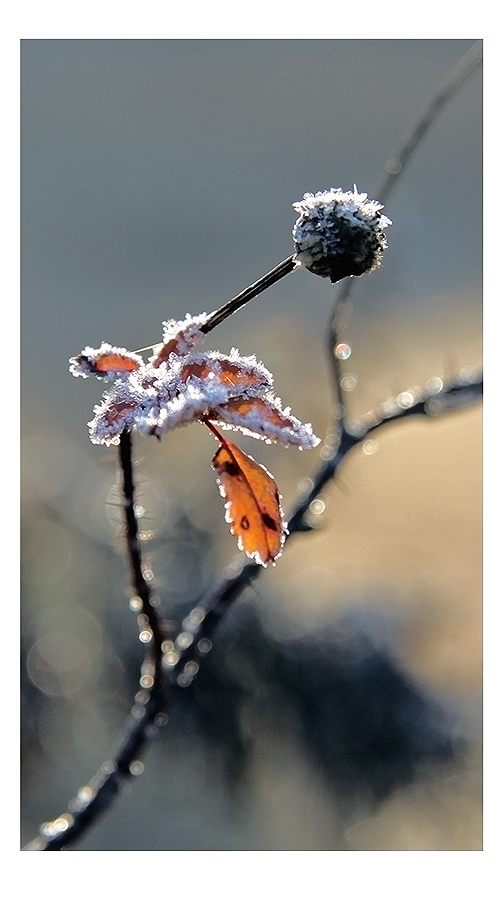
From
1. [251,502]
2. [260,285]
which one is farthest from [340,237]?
[251,502]

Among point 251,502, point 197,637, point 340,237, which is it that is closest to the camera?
point 340,237

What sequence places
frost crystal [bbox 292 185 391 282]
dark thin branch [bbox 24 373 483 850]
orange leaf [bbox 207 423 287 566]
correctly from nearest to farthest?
frost crystal [bbox 292 185 391 282] < orange leaf [bbox 207 423 287 566] < dark thin branch [bbox 24 373 483 850]

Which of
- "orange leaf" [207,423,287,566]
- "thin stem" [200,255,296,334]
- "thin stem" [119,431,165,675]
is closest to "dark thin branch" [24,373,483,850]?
"thin stem" [119,431,165,675]

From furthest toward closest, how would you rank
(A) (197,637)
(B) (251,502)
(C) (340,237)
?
(A) (197,637)
(B) (251,502)
(C) (340,237)

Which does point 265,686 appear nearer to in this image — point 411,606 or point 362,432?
point 411,606

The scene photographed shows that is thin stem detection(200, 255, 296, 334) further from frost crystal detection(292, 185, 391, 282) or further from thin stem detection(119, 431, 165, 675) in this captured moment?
thin stem detection(119, 431, 165, 675)

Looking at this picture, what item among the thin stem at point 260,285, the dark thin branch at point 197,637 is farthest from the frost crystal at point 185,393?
the dark thin branch at point 197,637

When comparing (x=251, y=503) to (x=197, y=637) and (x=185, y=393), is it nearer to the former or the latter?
(x=185, y=393)
